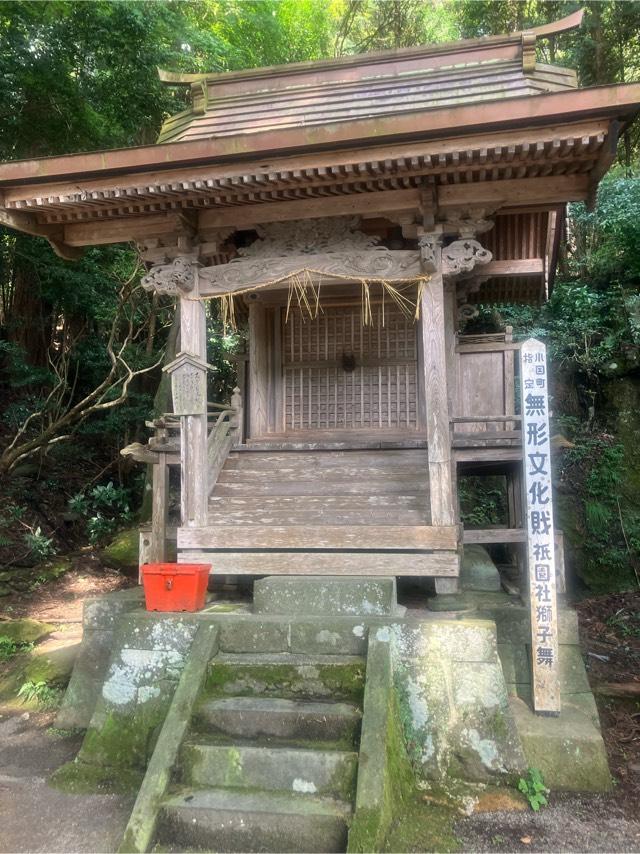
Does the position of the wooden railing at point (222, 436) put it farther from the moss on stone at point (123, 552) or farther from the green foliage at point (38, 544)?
the green foliage at point (38, 544)

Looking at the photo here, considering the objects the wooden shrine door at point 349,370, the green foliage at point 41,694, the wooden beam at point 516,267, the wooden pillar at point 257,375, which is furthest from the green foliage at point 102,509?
the wooden beam at point 516,267

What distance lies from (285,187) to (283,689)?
14.0 feet

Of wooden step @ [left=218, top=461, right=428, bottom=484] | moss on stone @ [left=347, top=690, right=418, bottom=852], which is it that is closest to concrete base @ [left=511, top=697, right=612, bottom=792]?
moss on stone @ [left=347, top=690, right=418, bottom=852]

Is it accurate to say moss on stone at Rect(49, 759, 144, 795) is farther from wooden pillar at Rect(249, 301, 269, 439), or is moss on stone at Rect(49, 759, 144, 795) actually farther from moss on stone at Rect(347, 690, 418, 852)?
wooden pillar at Rect(249, 301, 269, 439)

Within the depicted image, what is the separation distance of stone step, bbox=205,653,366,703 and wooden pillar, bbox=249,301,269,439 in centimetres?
363

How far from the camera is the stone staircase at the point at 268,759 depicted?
3389mm

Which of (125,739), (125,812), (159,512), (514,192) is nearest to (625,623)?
(514,192)

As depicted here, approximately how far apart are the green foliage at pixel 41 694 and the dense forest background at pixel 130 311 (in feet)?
13.6

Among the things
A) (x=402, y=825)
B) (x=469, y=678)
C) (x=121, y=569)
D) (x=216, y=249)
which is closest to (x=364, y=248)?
(x=216, y=249)

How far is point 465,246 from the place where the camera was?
17.9 feet

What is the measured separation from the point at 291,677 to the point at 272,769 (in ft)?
2.49

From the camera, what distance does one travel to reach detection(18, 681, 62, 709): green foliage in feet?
19.4

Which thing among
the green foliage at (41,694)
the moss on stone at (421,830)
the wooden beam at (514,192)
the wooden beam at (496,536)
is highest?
the wooden beam at (514,192)

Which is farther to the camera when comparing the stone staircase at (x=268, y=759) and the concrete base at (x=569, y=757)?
the concrete base at (x=569, y=757)
